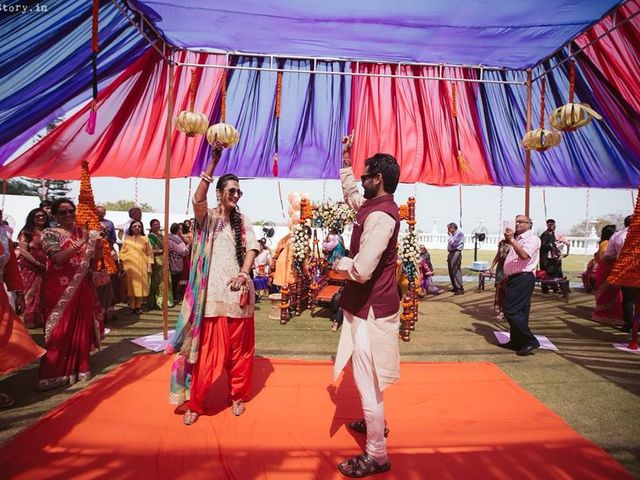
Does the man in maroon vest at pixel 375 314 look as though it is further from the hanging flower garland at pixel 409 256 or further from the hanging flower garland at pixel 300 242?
the hanging flower garland at pixel 300 242

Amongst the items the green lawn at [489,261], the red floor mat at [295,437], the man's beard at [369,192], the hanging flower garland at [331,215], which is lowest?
the red floor mat at [295,437]

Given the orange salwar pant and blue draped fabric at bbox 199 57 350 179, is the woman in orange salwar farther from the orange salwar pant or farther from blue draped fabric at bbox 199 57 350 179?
blue draped fabric at bbox 199 57 350 179

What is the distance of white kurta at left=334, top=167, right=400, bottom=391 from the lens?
1.92m

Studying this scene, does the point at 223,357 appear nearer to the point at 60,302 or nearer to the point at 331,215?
the point at 60,302

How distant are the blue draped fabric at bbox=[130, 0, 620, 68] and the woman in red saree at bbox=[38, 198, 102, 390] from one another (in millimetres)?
2314

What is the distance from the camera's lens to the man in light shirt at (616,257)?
4883 mm

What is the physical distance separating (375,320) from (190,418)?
155 centimetres

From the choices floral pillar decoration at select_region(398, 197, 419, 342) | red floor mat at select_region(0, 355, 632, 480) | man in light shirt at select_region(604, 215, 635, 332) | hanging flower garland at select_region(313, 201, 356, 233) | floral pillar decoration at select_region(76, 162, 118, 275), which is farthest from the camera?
hanging flower garland at select_region(313, 201, 356, 233)

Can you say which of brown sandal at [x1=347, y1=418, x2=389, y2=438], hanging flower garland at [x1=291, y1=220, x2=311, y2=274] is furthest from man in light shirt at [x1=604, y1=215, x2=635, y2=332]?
brown sandal at [x1=347, y1=418, x2=389, y2=438]

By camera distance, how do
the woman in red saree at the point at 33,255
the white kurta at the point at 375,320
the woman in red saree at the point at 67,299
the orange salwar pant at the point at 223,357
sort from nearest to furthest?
the white kurta at the point at 375,320 < the orange salwar pant at the point at 223,357 < the woman in red saree at the point at 67,299 < the woman in red saree at the point at 33,255

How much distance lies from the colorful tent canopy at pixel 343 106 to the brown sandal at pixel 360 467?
12.9 ft

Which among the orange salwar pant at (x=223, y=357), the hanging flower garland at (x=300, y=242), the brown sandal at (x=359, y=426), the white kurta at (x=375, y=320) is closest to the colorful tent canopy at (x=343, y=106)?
the hanging flower garland at (x=300, y=242)

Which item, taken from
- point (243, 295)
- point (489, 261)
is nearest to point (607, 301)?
point (243, 295)

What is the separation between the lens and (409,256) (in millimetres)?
5199
